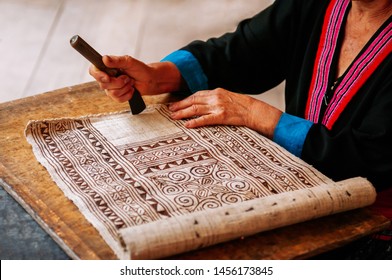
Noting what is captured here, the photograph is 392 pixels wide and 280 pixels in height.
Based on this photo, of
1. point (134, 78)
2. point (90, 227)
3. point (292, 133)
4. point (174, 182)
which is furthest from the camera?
point (134, 78)

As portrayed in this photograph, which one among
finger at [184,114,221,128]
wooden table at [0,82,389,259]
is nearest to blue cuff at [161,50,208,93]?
A: finger at [184,114,221,128]

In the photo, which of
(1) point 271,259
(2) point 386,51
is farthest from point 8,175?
(2) point 386,51

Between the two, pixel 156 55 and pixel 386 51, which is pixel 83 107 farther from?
pixel 156 55

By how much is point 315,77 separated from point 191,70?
31 cm

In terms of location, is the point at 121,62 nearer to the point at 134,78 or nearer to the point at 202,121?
the point at 134,78

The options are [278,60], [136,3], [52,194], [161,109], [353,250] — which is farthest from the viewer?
[136,3]

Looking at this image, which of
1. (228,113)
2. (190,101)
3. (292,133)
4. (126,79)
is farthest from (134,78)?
(292,133)

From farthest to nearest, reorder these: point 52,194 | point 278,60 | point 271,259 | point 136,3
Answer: point 136,3 < point 278,60 < point 52,194 < point 271,259

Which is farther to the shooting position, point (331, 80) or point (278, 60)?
point (278, 60)

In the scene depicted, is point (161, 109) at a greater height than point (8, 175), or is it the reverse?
point (161, 109)

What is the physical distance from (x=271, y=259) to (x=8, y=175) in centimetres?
53

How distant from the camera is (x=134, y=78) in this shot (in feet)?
5.22

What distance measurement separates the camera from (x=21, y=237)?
44.3 inches

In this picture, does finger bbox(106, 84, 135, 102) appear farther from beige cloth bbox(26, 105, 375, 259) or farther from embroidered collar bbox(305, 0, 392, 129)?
embroidered collar bbox(305, 0, 392, 129)
